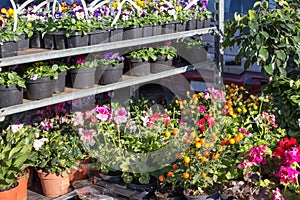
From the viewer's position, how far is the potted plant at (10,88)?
3037mm

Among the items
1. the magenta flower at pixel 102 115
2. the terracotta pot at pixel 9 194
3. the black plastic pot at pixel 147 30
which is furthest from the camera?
the black plastic pot at pixel 147 30

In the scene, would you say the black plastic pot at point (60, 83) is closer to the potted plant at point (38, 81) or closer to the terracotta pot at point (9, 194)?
the potted plant at point (38, 81)

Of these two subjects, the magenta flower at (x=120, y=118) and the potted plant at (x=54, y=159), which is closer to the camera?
the potted plant at (x=54, y=159)

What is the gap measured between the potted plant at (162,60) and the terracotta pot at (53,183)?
1216 millimetres

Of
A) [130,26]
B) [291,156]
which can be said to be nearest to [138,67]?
[130,26]

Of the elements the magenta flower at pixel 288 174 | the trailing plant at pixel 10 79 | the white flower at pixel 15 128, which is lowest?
the magenta flower at pixel 288 174

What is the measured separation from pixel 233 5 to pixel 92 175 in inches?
114

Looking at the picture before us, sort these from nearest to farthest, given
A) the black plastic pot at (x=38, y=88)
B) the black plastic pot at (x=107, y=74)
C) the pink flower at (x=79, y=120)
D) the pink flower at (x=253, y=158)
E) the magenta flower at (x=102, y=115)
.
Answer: the pink flower at (x=253, y=158), the black plastic pot at (x=38, y=88), the magenta flower at (x=102, y=115), the pink flower at (x=79, y=120), the black plastic pot at (x=107, y=74)

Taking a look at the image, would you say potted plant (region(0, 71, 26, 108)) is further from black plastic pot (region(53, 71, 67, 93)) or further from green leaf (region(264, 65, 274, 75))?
green leaf (region(264, 65, 274, 75))

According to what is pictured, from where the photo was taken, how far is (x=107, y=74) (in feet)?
12.0

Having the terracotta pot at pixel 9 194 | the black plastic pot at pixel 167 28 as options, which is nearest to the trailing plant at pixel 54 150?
the terracotta pot at pixel 9 194

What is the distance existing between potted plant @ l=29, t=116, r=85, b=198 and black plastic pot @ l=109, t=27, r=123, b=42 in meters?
0.79

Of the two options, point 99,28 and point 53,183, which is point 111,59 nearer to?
point 99,28

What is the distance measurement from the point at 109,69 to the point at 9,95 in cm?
85
